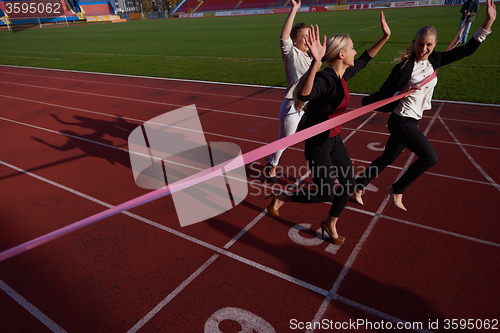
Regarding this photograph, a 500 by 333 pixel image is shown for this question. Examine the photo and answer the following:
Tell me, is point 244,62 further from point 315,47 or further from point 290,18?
point 315,47

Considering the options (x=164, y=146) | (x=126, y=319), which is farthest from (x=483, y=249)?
(x=164, y=146)

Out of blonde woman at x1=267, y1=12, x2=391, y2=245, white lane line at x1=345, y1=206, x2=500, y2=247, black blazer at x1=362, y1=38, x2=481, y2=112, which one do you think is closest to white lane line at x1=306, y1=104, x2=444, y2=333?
white lane line at x1=345, y1=206, x2=500, y2=247

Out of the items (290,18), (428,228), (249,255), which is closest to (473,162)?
(428,228)

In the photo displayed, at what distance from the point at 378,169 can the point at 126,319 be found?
11.7 ft

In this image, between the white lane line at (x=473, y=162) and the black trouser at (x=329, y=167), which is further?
the white lane line at (x=473, y=162)

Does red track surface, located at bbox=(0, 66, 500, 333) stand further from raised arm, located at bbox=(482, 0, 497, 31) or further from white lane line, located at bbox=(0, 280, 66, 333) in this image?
raised arm, located at bbox=(482, 0, 497, 31)

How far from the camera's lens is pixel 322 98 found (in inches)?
119

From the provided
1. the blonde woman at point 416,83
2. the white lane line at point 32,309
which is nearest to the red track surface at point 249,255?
the white lane line at point 32,309

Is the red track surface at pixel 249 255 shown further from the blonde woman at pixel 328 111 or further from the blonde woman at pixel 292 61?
the blonde woman at pixel 292 61

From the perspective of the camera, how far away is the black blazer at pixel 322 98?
2.82m

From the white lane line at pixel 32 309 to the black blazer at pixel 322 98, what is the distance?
3056 mm

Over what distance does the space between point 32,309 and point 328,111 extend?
353 cm

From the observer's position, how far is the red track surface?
2.95 m

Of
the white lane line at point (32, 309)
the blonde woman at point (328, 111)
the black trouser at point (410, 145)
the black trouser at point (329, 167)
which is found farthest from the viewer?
the black trouser at point (410, 145)
